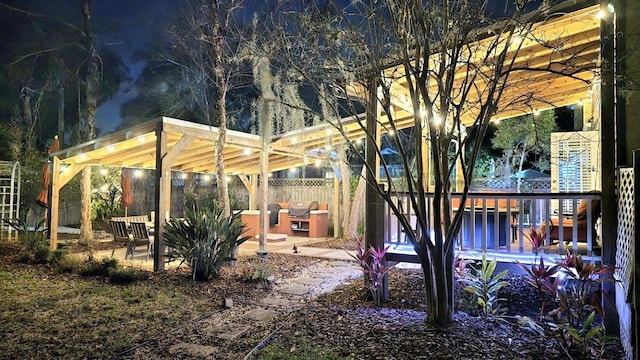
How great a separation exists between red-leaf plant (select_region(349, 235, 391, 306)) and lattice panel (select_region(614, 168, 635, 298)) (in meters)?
2.29

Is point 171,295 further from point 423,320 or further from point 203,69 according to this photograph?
point 203,69

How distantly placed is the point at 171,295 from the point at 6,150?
1206 cm

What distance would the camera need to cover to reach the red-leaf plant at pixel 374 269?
4.83 meters

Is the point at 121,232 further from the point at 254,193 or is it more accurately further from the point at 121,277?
the point at 254,193

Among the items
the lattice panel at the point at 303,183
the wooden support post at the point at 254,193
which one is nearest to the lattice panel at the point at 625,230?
the lattice panel at the point at 303,183

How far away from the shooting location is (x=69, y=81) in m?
15.9

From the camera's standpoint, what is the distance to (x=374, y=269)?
485cm

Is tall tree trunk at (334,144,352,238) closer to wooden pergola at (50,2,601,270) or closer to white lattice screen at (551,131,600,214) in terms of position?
wooden pergola at (50,2,601,270)

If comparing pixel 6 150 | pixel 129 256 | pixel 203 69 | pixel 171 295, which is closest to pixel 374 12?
pixel 171 295

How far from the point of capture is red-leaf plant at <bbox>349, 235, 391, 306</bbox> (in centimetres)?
483

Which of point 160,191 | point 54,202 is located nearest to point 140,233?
point 160,191

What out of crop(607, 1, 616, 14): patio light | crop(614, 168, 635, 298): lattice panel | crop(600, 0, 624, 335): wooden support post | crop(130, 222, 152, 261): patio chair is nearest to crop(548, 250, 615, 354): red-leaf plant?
crop(614, 168, 635, 298): lattice panel

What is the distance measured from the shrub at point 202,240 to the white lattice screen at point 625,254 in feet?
16.4

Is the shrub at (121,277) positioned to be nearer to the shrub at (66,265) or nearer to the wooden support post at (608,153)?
the shrub at (66,265)
